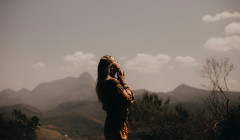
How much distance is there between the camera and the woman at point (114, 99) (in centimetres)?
407

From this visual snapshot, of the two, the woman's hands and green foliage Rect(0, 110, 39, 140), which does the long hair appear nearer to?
the woman's hands

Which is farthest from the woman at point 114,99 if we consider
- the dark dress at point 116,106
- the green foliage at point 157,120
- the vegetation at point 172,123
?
the green foliage at point 157,120

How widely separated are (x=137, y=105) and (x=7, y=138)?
73.6ft

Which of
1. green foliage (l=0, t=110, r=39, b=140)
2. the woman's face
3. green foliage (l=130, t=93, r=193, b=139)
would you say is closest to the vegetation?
green foliage (l=130, t=93, r=193, b=139)

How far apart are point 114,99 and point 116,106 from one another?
0.55 feet

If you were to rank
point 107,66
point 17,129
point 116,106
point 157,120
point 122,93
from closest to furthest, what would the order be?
point 122,93 < point 116,106 < point 107,66 < point 17,129 < point 157,120

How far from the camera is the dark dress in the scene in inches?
160

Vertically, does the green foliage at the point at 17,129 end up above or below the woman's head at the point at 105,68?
below

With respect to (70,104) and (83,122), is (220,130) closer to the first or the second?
(83,122)

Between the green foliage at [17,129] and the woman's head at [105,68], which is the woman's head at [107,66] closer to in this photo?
the woman's head at [105,68]

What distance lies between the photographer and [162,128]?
2855 cm

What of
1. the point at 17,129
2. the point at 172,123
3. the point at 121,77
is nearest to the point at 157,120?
the point at 172,123

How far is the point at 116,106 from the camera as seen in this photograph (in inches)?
164

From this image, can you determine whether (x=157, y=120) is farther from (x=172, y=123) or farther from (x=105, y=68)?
(x=105, y=68)
